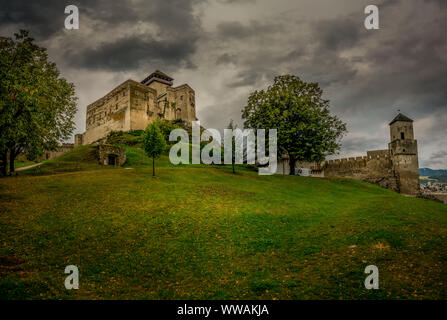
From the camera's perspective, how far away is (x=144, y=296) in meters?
9.49

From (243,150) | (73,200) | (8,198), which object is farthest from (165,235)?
(243,150)

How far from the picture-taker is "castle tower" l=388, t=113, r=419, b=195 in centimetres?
5300

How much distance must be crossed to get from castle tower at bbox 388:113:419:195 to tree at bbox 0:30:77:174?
2454 inches

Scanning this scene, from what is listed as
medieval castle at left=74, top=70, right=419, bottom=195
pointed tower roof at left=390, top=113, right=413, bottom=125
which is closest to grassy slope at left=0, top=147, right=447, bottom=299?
medieval castle at left=74, top=70, right=419, bottom=195

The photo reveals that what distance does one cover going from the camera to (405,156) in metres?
53.7

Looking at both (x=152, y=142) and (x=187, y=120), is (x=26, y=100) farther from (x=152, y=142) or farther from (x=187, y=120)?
(x=187, y=120)

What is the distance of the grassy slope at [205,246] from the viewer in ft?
32.0

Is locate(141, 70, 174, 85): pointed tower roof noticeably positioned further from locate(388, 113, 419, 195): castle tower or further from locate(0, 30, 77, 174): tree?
locate(388, 113, 419, 195): castle tower

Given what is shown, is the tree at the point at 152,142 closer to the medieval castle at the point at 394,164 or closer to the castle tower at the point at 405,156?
the medieval castle at the point at 394,164

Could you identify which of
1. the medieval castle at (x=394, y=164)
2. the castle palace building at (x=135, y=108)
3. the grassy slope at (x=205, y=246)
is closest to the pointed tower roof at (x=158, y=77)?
the castle palace building at (x=135, y=108)

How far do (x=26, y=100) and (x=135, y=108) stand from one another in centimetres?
6335

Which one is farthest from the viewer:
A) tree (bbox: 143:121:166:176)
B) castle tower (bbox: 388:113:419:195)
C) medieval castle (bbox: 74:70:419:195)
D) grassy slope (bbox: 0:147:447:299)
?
medieval castle (bbox: 74:70:419:195)
